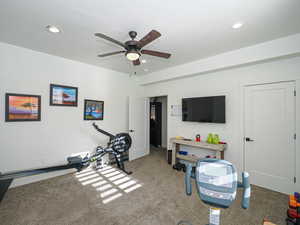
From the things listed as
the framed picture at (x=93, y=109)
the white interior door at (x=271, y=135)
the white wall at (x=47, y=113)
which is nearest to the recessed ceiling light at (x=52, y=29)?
the white wall at (x=47, y=113)

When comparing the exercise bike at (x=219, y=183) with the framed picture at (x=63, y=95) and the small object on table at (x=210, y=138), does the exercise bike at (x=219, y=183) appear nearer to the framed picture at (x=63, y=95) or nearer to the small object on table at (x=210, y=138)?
the small object on table at (x=210, y=138)

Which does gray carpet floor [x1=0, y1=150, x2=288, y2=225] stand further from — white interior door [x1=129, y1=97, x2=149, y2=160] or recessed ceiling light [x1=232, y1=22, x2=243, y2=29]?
recessed ceiling light [x1=232, y1=22, x2=243, y2=29]

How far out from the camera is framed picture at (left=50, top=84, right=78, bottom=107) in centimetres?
321

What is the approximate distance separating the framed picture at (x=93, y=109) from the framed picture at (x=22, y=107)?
100 centimetres

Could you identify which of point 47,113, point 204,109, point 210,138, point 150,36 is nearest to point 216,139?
point 210,138

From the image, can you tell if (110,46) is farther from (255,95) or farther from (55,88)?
(255,95)

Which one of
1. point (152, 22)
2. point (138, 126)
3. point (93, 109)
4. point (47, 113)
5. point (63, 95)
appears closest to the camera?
point (152, 22)

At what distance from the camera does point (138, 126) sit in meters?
4.77

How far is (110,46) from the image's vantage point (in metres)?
2.75

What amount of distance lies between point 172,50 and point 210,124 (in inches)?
80.9

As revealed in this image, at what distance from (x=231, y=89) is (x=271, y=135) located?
4.02 ft

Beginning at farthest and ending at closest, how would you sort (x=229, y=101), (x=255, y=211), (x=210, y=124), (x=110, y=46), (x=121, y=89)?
(x=121, y=89) < (x=210, y=124) < (x=229, y=101) < (x=110, y=46) < (x=255, y=211)

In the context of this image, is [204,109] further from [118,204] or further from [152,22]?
[118,204]

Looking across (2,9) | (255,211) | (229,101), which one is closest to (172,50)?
(229,101)
